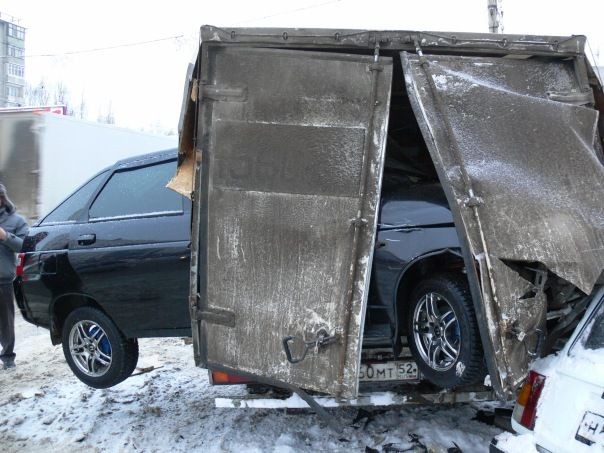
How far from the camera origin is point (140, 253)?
414 centimetres

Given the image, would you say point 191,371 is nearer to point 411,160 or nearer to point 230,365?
point 230,365

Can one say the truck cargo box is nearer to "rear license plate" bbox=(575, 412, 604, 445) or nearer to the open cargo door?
the open cargo door

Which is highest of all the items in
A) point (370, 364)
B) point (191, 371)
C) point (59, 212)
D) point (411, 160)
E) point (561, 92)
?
point (561, 92)

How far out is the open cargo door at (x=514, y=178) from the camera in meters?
2.57

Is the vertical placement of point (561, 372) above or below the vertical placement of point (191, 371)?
above

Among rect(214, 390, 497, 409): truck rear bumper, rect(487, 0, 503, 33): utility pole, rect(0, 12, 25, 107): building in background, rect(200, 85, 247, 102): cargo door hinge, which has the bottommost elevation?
rect(214, 390, 497, 409): truck rear bumper

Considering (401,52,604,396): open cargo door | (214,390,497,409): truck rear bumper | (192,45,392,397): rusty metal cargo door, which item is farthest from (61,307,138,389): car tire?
(401,52,604,396): open cargo door

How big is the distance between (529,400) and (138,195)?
327 cm

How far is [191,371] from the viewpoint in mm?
5328

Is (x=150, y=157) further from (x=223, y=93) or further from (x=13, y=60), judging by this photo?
(x=13, y=60)

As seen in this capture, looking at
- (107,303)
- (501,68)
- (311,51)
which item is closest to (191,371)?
(107,303)

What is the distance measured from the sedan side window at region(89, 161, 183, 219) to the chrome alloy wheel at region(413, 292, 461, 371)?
1953 millimetres

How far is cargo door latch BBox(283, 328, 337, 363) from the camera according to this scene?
2.94 metres

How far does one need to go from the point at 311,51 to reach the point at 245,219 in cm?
101
